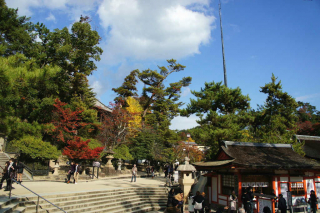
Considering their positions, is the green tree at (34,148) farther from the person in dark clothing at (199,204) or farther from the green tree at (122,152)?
the person in dark clothing at (199,204)

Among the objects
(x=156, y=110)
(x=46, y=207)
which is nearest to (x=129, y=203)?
(x=46, y=207)

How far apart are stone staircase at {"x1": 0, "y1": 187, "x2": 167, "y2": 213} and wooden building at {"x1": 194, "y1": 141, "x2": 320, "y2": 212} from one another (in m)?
3.98

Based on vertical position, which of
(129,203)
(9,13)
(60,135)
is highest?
(9,13)

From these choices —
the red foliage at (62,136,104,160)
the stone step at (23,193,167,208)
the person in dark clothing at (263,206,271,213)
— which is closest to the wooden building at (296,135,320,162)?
the person in dark clothing at (263,206,271,213)

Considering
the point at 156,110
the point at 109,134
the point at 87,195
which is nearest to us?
the point at 87,195

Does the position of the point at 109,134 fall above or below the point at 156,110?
below

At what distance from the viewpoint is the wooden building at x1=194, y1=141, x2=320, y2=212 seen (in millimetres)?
12414

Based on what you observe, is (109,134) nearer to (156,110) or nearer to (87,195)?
(156,110)

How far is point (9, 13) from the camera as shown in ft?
74.9

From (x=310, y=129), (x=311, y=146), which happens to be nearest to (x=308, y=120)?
(x=310, y=129)

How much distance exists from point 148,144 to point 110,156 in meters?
8.90

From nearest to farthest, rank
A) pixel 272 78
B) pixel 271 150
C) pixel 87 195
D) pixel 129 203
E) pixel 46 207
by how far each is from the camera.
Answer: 1. pixel 46 207
2. pixel 87 195
3. pixel 129 203
4. pixel 271 150
5. pixel 272 78

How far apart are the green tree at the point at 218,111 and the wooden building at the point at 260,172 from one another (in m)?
3.30

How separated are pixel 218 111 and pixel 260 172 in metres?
8.71
